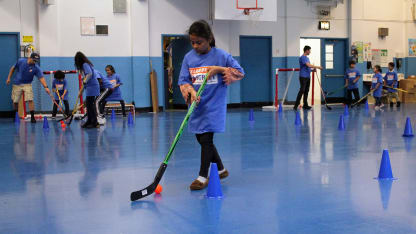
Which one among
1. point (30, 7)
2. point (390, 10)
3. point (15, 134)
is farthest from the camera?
point (390, 10)

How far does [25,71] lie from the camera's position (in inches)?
450

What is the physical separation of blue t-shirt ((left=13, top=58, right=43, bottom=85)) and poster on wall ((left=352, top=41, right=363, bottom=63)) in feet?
38.3

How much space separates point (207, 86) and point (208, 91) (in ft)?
0.15

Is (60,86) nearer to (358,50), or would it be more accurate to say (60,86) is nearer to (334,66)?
(334,66)

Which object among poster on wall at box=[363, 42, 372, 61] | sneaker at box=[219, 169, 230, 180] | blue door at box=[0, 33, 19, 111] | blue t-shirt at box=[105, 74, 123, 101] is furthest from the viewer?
poster on wall at box=[363, 42, 372, 61]

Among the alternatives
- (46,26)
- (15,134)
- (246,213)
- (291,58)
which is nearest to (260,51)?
(291,58)

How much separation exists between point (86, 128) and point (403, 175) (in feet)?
22.0

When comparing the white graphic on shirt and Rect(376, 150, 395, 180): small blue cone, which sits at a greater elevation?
the white graphic on shirt

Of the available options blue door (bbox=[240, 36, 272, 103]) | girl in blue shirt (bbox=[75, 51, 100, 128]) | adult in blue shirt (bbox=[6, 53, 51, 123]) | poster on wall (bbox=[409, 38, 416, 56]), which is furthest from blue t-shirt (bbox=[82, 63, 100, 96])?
poster on wall (bbox=[409, 38, 416, 56])

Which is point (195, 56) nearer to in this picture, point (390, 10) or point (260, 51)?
point (260, 51)

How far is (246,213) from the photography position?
10.8ft

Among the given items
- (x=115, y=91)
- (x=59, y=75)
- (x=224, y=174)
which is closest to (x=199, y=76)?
(x=224, y=174)

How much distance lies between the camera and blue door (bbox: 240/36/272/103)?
1686 centimetres

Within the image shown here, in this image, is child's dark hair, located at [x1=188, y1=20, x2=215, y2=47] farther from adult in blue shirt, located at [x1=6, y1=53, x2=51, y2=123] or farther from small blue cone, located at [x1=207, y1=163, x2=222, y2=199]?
adult in blue shirt, located at [x1=6, y1=53, x2=51, y2=123]
